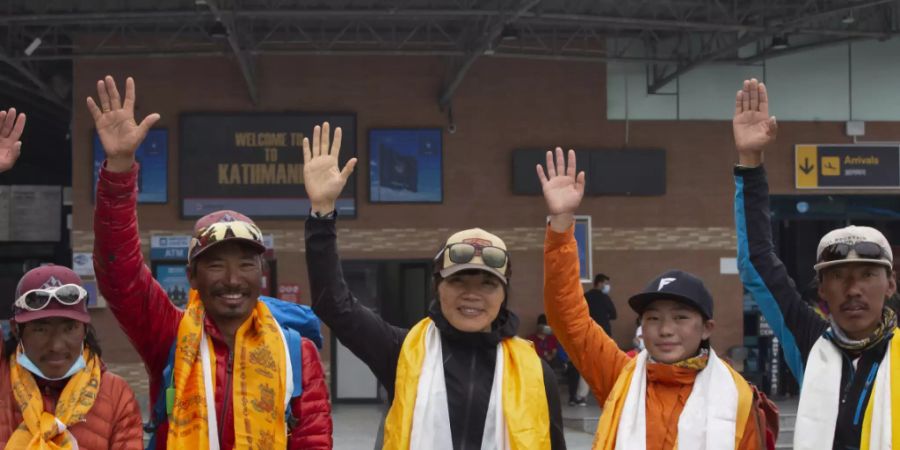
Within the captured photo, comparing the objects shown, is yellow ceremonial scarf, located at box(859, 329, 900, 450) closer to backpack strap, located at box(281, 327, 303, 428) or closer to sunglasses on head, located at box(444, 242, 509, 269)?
sunglasses on head, located at box(444, 242, 509, 269)

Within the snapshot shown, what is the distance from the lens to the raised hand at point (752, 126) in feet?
14.1

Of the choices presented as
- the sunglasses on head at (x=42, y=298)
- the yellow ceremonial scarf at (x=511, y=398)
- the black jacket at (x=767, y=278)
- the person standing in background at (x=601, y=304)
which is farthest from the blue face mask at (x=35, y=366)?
the person standing in background at (x=601, y=304)

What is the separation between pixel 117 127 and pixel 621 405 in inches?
79.8

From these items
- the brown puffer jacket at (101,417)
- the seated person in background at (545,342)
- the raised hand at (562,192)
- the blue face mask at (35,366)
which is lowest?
the seated person in background at (545,342)

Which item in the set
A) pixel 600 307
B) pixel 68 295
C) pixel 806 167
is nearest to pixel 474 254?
pixel 68 295

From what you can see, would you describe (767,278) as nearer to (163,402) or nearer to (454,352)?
(454,352)

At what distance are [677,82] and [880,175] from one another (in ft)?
11.9

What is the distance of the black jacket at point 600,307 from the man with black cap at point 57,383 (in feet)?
38.5

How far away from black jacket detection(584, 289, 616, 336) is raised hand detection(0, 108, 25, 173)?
38.2 feet

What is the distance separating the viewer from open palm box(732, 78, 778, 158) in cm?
431

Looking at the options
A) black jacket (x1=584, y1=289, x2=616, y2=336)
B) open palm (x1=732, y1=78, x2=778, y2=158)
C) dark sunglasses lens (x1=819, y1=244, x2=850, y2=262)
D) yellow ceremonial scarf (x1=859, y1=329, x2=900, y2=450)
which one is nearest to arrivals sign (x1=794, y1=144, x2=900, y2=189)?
black jacket (x1=584, y1=289, x2=616, y2=336)

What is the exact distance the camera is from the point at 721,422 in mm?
3799

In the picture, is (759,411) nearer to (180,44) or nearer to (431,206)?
(431,206)

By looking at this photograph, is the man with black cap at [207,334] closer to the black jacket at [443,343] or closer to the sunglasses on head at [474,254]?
the black jacket at [443,343]
